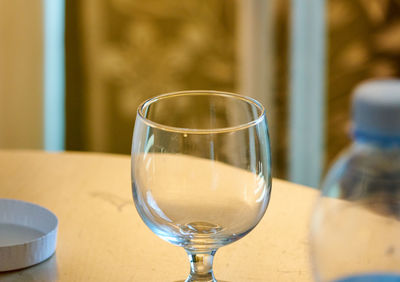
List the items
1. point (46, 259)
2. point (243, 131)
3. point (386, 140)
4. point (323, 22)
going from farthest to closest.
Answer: point (323, 22)
point (46, 259)
point (243, 131)
point (386, 140)

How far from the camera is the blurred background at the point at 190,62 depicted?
189 cm

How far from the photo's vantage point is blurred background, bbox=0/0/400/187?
189 centimetres

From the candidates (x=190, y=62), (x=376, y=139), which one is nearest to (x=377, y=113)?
(x=376, y=139)

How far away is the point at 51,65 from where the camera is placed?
2.02 metres

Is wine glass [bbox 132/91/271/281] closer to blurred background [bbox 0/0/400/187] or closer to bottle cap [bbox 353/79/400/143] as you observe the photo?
bottle cap [bbox 353/79/400/143]

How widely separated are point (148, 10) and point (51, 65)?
0.34 metres

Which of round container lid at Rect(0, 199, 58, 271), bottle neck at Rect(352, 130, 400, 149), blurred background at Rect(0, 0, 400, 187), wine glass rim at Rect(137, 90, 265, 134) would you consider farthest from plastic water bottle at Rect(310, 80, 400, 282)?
blurred background at Rect(0, 0, 400, 187)

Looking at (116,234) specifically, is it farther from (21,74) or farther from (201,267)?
(21,74)

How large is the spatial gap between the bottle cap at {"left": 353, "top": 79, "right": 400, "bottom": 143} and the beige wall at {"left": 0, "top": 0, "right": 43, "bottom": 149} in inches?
66.2

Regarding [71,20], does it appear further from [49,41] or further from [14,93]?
[14,93]

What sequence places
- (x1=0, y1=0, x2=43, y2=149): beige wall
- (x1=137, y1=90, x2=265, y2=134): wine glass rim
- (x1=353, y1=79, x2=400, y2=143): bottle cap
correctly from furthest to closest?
1. (x1=0, y1=0, x2=43, y2=149): beige wall
2. (x1=137, y1=90, x2=265, y2=134): wine glass rim
3. (x1=353, y1=79, x2=400, y2=143): bottle cap

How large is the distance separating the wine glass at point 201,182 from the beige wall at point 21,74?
148cm

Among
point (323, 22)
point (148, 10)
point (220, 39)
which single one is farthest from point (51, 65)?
point (323, 22)

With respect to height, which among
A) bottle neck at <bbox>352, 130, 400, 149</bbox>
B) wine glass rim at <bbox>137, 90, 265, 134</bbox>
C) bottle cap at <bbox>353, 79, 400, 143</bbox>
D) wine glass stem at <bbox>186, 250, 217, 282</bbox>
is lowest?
wine glass stem at <bbox>186, 250, 217, 282</bbox>
